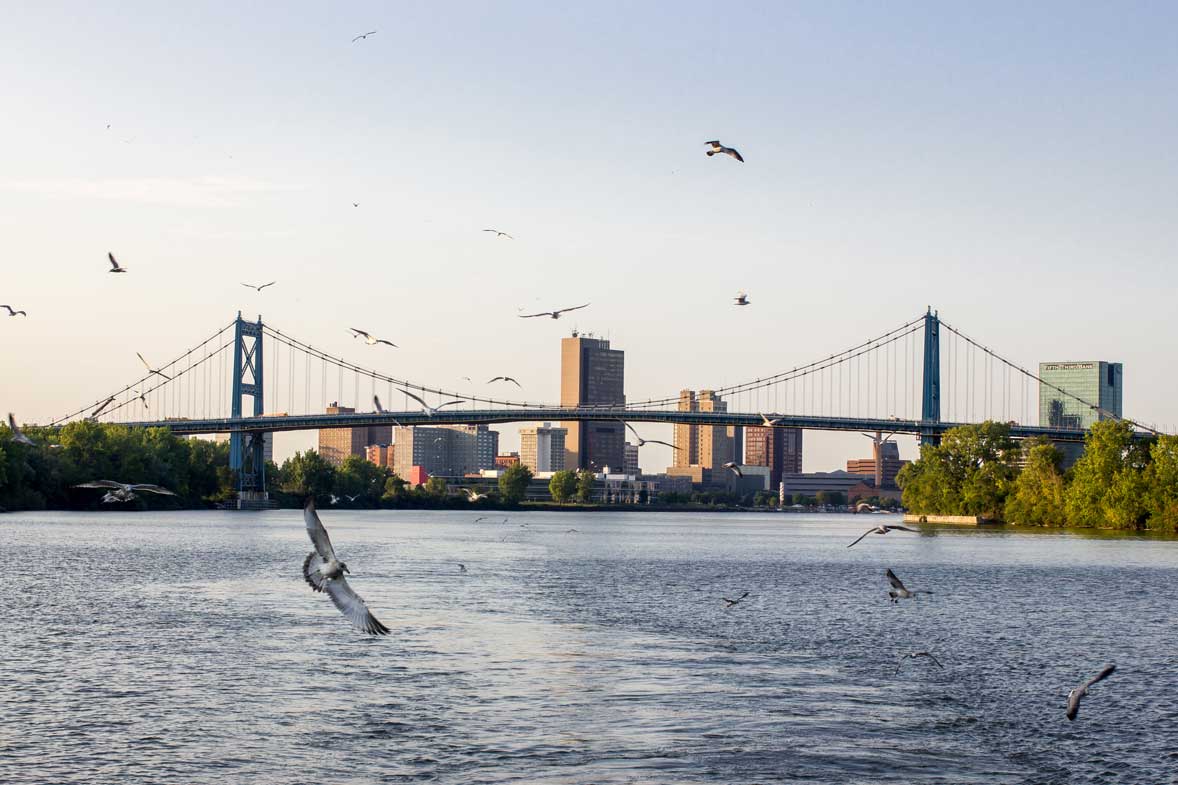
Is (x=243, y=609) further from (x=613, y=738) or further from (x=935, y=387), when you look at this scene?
(x=935, y=387)

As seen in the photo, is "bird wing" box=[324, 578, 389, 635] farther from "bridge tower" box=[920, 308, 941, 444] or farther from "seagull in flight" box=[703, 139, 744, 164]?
"bridge tower" box=[920, 308, 941, 444]

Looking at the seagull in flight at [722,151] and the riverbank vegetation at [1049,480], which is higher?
the seagull in flight at [722,151]

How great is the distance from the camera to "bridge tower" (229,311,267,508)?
116688 millimetres

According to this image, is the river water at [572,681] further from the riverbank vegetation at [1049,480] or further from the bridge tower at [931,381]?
the bridge tower at [931,381]

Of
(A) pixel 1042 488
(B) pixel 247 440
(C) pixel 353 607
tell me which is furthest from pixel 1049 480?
(C) pixel 353 607

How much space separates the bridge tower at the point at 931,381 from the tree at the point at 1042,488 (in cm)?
1039

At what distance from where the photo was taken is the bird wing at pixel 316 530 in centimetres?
1262

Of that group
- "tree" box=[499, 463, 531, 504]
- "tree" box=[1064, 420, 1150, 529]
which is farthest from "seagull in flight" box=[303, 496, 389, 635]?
"tree" box=[499, 463, 531, 504]

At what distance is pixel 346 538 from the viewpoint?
223 ft

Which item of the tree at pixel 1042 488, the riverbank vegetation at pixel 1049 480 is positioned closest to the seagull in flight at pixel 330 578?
the riverbank vegetation at pixel 1049 480

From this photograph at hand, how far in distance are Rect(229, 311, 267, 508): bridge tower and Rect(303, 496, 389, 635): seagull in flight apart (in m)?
102

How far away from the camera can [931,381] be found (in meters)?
125

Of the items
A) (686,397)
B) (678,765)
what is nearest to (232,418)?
(686,397)

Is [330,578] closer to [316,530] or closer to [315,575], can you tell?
[315,575]
